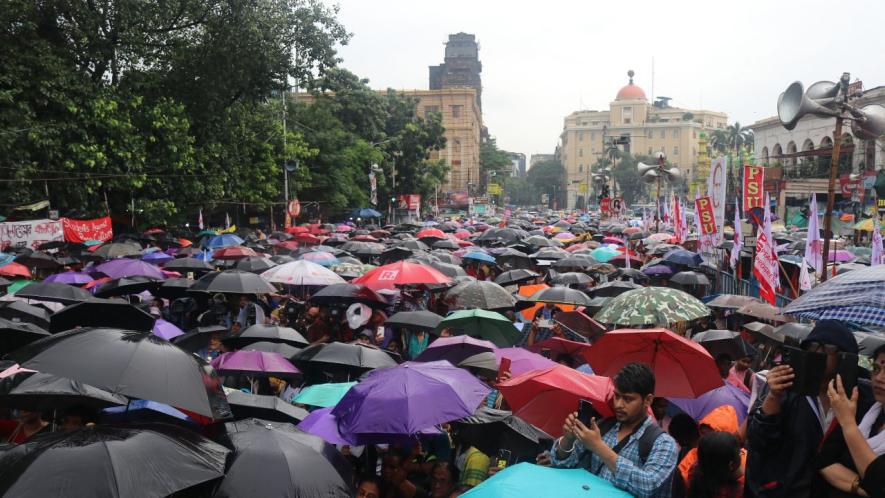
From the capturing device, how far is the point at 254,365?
7363 mm

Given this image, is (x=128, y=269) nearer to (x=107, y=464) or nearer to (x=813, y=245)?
(x=107, y=464)

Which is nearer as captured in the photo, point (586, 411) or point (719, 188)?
point (586, 411)

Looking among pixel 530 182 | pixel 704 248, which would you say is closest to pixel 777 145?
pixel 704 248

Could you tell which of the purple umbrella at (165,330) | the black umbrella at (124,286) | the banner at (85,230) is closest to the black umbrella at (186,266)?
the black umbrella at (124,286)

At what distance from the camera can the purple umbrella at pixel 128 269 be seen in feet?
41.1

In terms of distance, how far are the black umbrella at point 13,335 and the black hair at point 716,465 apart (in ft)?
18.5

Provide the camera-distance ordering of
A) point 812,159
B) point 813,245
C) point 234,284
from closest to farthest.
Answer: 1. point 234,284
2. point 813,245
3. point 812,159

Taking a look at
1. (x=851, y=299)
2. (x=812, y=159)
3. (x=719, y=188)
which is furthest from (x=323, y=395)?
(x=812, y=159)

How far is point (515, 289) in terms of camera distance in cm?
1508

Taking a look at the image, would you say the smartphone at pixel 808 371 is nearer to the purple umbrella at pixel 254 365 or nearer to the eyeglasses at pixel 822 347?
the eyeglasses at pixel 822 347

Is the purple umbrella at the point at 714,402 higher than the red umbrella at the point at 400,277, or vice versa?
the red umbrella at the point at 400,277

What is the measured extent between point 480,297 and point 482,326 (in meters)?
1.44

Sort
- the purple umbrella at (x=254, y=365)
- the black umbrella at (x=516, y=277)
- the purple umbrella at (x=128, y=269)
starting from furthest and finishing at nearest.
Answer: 1. the black umbrella at (x=516, y=277)
2. the purple umbrella at (x=128, y=269)
3. the purple umbrella at (x=254, y=365)

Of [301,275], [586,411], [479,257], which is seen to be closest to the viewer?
[586,411]
